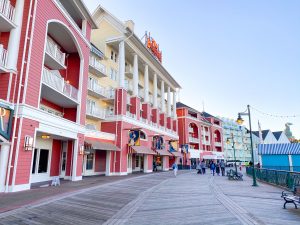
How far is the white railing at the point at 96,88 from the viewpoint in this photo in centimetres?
2490

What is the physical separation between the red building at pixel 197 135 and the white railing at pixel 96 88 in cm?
2940

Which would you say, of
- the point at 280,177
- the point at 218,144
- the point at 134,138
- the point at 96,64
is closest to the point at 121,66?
the point at 96,64

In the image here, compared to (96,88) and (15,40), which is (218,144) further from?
(15,40)

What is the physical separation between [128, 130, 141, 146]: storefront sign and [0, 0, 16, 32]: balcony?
701 inches

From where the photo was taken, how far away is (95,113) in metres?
25.7

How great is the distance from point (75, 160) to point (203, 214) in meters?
13.6

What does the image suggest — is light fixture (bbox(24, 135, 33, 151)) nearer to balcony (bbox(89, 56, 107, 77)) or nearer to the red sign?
balcony (bbox(89, 56, 107, 77))

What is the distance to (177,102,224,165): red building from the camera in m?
54.8

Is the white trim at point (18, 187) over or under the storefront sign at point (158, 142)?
under

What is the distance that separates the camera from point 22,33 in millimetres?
13195

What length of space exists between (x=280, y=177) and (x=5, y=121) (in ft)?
61.5

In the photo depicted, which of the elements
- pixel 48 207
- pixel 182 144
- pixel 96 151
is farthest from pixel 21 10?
pixel 182 144

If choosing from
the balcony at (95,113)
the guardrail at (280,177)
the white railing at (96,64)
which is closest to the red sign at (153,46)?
the white railing at (96,64)

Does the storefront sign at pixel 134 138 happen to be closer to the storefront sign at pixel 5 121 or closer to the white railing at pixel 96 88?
the white railing at pixel 96 88
